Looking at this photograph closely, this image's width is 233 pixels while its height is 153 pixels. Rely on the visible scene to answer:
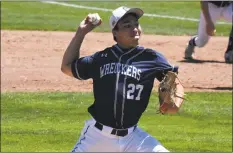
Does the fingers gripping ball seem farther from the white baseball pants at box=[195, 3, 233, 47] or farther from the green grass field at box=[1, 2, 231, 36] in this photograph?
the green grass field at box=[1, 2, 231, 36]

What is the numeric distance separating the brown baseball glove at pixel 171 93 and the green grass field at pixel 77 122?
113 inches

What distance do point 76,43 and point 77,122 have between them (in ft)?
14.1

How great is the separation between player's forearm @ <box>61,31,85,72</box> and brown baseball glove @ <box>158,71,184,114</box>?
0.75 metres

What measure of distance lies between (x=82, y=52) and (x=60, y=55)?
0.45 meters

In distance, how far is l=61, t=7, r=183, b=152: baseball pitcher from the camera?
21.9ft

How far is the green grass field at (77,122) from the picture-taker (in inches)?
386

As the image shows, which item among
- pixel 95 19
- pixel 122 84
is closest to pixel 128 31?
pixel 95 19

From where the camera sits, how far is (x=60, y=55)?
15.4 m

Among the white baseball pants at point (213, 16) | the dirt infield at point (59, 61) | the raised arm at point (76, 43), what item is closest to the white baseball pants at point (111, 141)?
the raised arm at point (76, 43)

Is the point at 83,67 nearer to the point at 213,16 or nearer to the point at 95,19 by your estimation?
the point at 95,19

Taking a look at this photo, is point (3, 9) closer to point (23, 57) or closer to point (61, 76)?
point (23, 57)

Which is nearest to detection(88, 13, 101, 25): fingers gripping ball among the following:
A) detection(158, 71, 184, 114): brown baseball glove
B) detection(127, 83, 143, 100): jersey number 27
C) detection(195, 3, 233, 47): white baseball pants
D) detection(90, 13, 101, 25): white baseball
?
detection(90, 13, 101, 25): white baseball

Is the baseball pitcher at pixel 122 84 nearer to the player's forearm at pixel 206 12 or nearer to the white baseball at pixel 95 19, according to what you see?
the white baseball at pixel 95 19

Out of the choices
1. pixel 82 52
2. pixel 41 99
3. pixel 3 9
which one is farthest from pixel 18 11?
pixel 41 99
